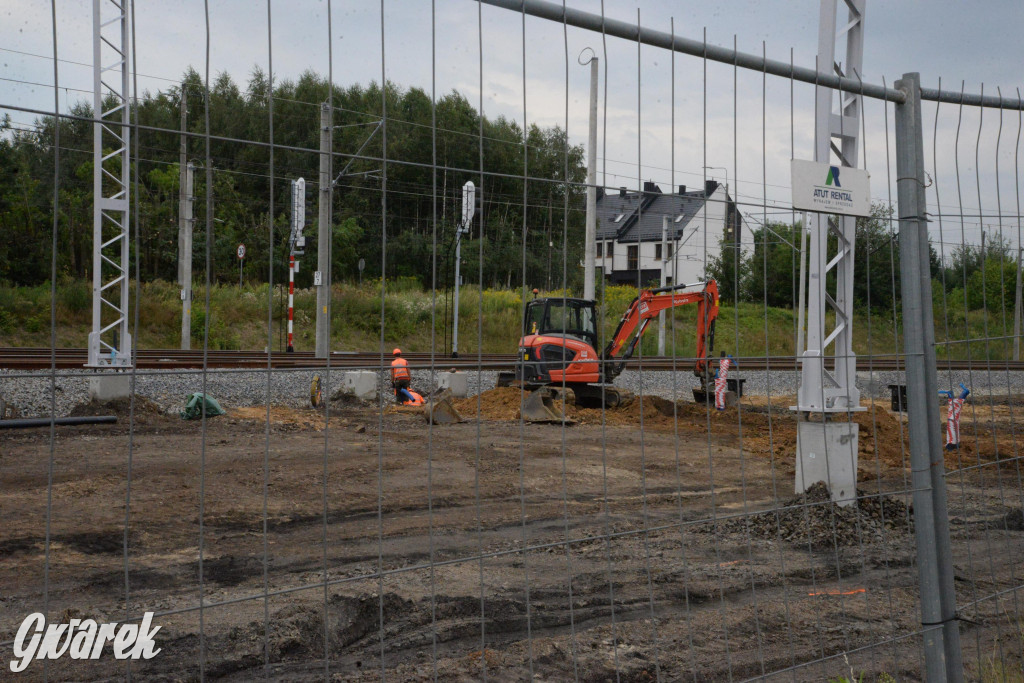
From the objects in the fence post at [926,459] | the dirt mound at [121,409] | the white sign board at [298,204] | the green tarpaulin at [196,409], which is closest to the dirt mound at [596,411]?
the green tarpaulin at [196,409]

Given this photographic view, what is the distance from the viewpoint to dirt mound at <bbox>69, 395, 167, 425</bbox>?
10.6 metres

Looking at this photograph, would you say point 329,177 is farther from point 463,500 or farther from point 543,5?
point 463,500

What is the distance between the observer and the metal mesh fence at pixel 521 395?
256 cm

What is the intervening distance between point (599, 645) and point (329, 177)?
3.40 m

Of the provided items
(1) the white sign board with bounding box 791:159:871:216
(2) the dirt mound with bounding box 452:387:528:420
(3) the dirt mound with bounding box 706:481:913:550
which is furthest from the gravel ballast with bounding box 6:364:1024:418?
(1) the white sign board with bounding box 791:159:871:216

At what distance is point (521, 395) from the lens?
112 inches

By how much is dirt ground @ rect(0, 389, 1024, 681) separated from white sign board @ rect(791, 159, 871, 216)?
0.90 m

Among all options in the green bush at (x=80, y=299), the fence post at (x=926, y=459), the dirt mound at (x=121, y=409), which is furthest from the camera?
the dirt mound at (x=121, y=409)

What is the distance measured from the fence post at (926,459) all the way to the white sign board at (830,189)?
0.18m

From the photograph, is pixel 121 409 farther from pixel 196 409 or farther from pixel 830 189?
pixel 830 189

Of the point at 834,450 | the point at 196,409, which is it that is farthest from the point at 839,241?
the point at 196,409

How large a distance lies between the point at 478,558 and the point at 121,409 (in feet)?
34.7

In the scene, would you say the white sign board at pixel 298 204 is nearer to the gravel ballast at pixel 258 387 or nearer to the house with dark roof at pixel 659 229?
the house with dark roof at pixel 659 229

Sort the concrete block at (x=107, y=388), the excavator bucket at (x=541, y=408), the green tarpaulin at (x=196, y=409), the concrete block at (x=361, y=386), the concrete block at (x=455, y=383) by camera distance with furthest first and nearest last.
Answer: the concrete block at (x=455, y=383) → the concrete block at (x=361, y=386) → the excavator bucket at (x=541, y=408) → the green tarpaulin at (x=196, y=409) → the concrete block at (x=107, y=388)
